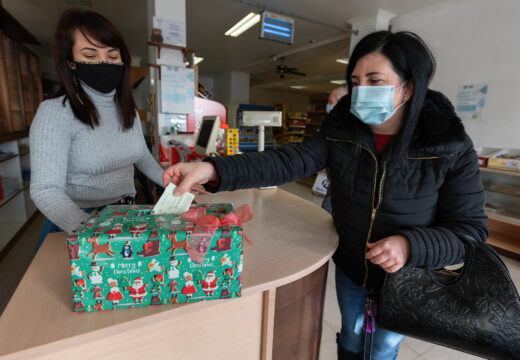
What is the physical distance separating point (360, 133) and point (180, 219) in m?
0.72

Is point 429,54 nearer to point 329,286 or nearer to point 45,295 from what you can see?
point 45,295

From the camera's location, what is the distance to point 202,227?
0.64m

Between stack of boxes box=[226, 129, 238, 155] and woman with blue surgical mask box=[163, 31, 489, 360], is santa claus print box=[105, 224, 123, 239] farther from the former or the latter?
stack of boxes box=[226, 129, 238, 155]

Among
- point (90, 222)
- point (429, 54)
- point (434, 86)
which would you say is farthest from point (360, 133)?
point (434, 86)

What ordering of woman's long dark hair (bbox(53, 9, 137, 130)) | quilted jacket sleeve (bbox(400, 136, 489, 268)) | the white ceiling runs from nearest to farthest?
1. quilted jacket sleeve (bbox(400, 136, 489, 268))
2. woman's long dark hair (bbox(53, 9, 137, 130))
3. the white ceiling

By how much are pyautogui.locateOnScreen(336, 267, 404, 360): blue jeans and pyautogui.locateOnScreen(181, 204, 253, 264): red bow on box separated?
702mm

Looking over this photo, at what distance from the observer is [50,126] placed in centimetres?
95

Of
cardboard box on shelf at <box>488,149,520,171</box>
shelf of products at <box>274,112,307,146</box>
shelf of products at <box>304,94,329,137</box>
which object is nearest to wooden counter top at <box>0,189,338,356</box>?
cardboard box on shelf at <box>488,149,520,171</box>

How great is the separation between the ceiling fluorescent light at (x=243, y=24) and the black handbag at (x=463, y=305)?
5288mm

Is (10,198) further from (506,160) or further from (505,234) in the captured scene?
(505,234)

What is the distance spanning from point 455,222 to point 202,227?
0.83 metres

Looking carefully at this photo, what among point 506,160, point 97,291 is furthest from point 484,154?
point 97,291

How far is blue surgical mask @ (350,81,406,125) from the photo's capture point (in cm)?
93

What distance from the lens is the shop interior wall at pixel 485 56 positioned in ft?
11.0
